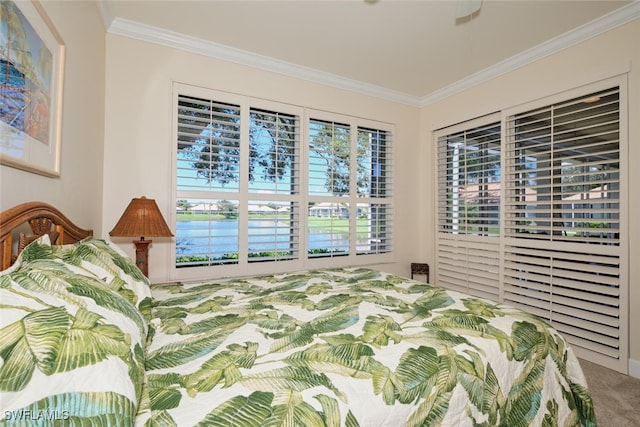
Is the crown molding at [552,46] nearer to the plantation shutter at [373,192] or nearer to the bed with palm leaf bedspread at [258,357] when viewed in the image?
the plantation shutter at [373,192]

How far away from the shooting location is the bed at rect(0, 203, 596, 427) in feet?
2.17

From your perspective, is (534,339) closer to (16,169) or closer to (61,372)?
(61,372)

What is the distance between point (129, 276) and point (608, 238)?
331 cm

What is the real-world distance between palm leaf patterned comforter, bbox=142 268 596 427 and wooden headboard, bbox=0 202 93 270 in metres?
0.57


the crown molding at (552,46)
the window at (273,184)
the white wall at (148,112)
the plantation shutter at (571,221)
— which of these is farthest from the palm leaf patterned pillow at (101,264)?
the crown molding at (552,46)

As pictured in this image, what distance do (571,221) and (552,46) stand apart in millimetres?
1516

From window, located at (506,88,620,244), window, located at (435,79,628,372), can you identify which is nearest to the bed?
window, located at (435,79,628,372)

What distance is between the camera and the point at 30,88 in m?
1.29

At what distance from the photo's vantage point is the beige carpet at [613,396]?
72.3 inches

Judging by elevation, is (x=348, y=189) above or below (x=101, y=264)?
above

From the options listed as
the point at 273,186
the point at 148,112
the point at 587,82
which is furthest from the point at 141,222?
the point at 587,82

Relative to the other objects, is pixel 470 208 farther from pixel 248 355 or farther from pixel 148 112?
pixel 148 112

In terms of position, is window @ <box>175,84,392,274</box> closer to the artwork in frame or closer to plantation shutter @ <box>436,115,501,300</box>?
plantation shutter @ <box>436,115,501,300</box>

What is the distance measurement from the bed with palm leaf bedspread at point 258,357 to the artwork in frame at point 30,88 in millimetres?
423
